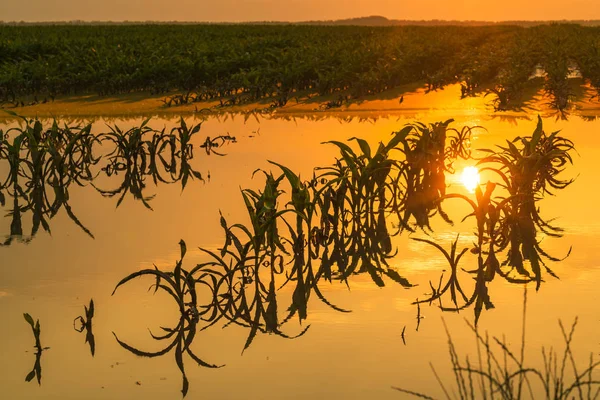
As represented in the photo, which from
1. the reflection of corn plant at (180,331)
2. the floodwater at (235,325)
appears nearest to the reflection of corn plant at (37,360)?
the floodwater at (235,325)

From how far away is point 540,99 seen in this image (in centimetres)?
2181

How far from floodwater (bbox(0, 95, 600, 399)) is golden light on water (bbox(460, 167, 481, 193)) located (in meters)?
0.82

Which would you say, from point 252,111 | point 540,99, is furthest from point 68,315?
point 540,99

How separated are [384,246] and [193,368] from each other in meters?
3.07

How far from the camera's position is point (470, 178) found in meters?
11.5

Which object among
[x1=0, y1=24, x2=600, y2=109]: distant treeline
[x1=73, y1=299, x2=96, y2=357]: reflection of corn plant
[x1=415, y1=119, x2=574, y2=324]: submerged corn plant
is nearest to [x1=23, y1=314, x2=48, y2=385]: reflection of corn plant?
[x1=73, y1=299, x2=96, y2=357]: reflection of corn plant

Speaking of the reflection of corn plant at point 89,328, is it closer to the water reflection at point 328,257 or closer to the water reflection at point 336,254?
the water reflection at point 336,254

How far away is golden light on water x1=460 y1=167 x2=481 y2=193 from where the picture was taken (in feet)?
35.5

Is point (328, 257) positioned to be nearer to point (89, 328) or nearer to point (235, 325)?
point (235, 325)

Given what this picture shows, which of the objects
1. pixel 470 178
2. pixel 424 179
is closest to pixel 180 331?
pixel 424 179

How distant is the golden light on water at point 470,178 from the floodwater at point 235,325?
82cm

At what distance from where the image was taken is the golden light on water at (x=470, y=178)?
10806 mm

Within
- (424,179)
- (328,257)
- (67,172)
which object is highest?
(67,172)

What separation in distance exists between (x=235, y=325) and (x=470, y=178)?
6061 millimetres
